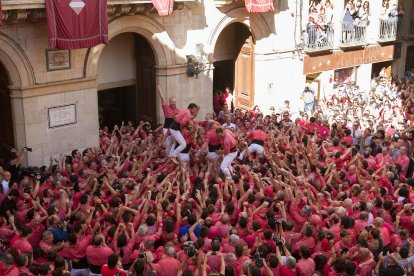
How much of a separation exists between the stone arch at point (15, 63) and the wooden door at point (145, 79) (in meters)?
4.59

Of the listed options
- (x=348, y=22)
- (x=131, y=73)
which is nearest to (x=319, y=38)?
(x=348, y=22)

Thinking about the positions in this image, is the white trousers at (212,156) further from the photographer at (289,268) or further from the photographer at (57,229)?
the photographer at (289,268)

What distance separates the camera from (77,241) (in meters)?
8.79

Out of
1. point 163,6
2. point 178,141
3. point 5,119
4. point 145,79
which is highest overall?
point 163,6

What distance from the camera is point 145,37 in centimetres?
1664

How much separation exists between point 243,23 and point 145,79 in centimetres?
410

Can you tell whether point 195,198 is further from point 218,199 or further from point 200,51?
point 200,51

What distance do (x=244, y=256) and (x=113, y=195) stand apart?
3.44m

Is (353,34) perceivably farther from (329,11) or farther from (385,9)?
(385,9)

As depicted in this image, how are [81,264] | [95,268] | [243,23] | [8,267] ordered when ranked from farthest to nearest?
[243,23] < [81,264] < [95,268] < [8,267]

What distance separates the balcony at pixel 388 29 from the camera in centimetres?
2378

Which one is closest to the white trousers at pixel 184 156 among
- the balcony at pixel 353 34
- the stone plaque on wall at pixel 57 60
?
the stone plaque on wall at pixel 57 60

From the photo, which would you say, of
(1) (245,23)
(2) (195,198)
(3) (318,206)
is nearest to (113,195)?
(2) (195,198)

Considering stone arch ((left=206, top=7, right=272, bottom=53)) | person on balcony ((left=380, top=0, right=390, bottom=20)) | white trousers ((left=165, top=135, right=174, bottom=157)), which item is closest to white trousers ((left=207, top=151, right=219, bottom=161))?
white trousers ((left=165, top=135, right=174, bottom=157))
